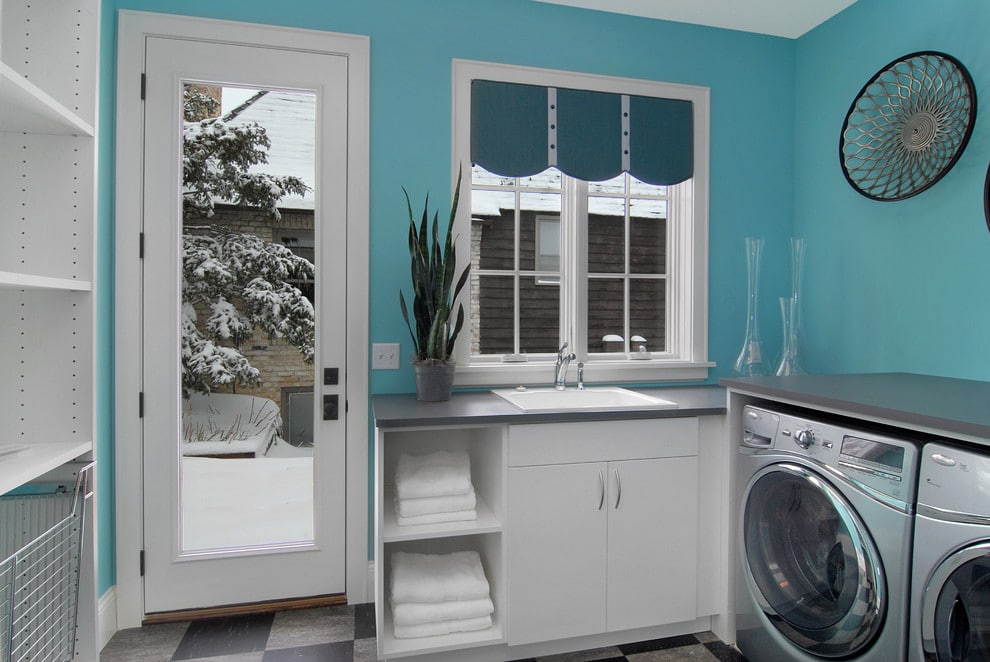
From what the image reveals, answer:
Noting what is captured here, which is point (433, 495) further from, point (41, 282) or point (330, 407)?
point (41, 282)

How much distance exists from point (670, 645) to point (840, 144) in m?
2.20

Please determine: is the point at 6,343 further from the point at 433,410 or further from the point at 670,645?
the point at 670,645

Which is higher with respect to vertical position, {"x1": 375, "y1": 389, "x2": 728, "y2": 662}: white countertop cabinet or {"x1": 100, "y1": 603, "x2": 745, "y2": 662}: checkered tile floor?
{"x1": 375, "y1": 389, "x2": 728, "y2": 662}: white countertop cabinet

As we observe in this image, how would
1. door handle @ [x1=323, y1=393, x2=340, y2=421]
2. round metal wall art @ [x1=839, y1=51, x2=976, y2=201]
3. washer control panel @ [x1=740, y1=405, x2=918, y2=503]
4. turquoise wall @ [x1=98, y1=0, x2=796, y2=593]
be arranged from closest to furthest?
1. washer control panel @ [x1=740, y1=405, x2=918, y2=503]
2. round metal wall art @ [x1=839, y1=51, x2=976, y2=201]
3. turquoise wall @ [x1=98, y1=0, x2=796, y2=593]
4. door handle @ [x1=323, y1=393, x2=340, y2=421]

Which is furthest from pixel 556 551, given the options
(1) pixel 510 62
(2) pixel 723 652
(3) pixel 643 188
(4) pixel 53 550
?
(1) pixel 510 62

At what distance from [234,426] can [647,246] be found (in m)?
2.01

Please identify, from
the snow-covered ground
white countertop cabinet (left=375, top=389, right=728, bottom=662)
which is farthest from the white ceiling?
the snow-covered ground

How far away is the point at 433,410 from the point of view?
2.00 meters

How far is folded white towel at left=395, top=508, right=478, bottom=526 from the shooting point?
1960mm

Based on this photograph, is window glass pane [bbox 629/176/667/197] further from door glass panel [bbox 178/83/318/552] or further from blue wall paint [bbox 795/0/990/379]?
door glass panel [bbox 178/83/318/552]

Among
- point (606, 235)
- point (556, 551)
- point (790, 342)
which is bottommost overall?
point (556, 551)

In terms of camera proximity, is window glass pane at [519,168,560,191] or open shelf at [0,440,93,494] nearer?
open shelf at [0,440,93,494]

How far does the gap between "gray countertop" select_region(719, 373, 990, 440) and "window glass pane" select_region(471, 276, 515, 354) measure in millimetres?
959

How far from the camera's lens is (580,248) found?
267cm
